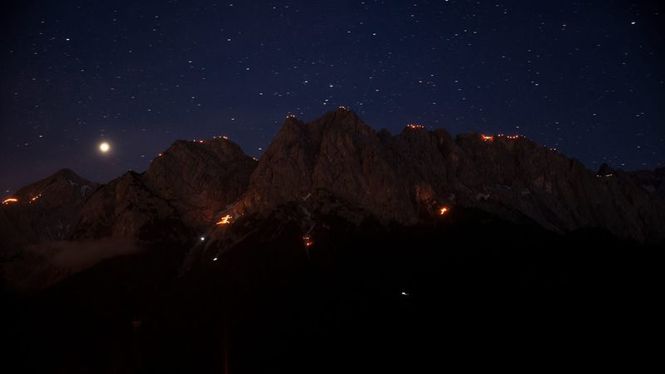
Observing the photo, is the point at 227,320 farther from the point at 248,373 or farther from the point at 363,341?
the point at 363,341

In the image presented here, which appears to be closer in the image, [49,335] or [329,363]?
[329,363]

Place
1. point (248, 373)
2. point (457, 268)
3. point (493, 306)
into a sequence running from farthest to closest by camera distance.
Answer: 1. point (457, 268)
2. point (493, 306)
3. point (248, 373)

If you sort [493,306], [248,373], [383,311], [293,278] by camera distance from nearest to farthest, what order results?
1. [248,373]
2. [493,306]
3. [383,311]
4. [293,278]

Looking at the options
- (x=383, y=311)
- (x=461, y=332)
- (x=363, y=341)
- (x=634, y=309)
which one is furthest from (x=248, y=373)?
(x=634, y=309)

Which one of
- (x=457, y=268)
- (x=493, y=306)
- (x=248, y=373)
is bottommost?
(x=248, y=373)

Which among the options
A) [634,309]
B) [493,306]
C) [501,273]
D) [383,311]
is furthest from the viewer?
[501,273]

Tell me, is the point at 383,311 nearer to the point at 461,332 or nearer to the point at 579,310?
the point at 461,332

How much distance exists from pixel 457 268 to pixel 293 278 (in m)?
58.2

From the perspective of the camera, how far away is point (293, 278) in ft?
636

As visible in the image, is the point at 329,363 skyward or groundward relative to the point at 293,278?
groundward

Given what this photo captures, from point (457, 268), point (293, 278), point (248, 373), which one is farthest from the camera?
point (293, 278)

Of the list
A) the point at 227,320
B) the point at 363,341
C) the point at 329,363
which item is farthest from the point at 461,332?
the point at 227,320

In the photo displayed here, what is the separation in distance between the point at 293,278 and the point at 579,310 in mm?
97515

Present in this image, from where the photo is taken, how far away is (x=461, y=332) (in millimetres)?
133250
